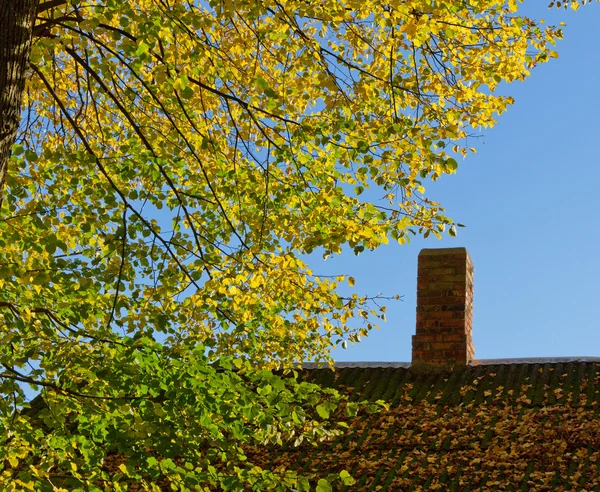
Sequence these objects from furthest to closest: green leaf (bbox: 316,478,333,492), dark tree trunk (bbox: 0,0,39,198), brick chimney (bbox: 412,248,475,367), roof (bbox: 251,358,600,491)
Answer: brick chimney (bbox: 412,248,475,367) < roof (bbox: 251,358,600,491) < green leaf (bbox: 316,478,333,492) < dark tree trunk (bbox: 0,0,39,198)

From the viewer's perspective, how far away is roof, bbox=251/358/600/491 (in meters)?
9.25

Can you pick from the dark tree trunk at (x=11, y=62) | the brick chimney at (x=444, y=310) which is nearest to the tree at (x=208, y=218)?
the dark tree trunk at (x=11, y=62)

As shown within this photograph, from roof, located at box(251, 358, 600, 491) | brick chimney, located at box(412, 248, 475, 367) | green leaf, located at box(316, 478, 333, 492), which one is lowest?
green leaf, located at box(316, 478, 333, 492)

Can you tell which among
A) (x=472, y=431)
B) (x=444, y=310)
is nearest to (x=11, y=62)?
(x=472, y=431)

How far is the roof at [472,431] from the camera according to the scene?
925cm

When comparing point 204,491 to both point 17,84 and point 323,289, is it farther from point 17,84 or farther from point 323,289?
point 17,84

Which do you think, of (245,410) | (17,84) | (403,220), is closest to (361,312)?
(403,220)

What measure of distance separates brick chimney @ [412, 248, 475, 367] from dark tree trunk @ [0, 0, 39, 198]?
850 cm

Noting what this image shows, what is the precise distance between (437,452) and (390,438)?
0.73 m

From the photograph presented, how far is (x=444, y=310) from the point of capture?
41.0ft

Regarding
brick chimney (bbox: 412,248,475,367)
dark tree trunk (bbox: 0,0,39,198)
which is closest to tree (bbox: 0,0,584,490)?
dark tree trunk (bbox: 0,0,39,198)

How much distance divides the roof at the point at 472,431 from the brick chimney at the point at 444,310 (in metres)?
0.26

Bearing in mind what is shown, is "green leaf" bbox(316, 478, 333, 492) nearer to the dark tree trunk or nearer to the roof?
the dark tree trunk

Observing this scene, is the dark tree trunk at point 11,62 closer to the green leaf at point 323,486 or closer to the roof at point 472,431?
the green leaf at point 323,486
